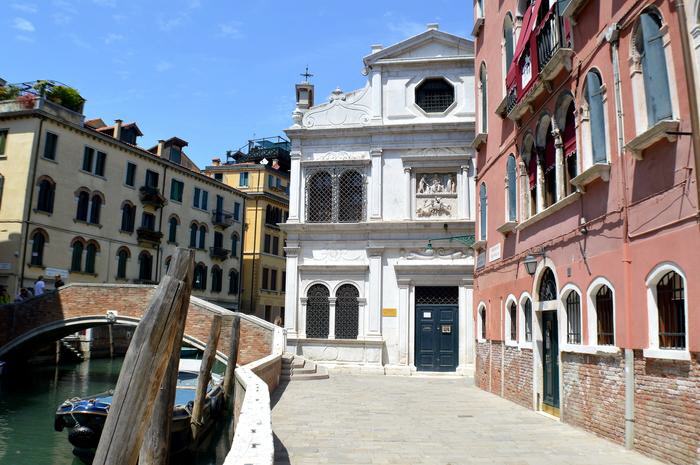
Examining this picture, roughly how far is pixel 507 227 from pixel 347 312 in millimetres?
8924

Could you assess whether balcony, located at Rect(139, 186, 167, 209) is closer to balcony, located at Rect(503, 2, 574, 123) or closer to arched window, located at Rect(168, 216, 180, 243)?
arched window, located at Rect(168, 216, 180, 243)

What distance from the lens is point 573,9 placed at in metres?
9.17

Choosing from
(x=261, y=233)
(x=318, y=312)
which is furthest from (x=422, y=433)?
(x=261, y=233)

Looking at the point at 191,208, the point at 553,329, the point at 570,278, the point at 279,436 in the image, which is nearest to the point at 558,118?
the point at 570,278

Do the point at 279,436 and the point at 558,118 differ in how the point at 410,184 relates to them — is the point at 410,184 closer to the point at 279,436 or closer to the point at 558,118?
the point at 558,118

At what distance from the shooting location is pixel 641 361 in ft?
23.7

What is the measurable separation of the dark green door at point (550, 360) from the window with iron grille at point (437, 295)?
8930mm

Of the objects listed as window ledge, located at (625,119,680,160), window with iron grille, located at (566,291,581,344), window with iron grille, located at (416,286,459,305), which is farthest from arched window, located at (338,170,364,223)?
window ledge, located at (625,119,680,160)

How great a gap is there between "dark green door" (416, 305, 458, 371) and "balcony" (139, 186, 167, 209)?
58.5 feet

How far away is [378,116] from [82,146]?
48.3 ft

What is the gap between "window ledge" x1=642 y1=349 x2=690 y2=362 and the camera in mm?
6340

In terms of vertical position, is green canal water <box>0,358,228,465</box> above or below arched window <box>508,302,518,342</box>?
below

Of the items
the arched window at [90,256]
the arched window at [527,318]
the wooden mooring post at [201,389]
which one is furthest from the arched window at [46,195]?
the arched window at [527,318]

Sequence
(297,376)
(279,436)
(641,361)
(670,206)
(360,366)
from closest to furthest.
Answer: (670,206)
(641,361)
(279,436)
(297,376)
(360,366)
